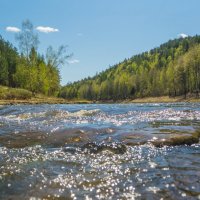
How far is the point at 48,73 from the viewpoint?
78625 mm

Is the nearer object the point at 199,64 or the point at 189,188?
the point at 189,188

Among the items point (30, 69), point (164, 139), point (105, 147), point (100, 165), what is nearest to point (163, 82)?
point (30, 69)

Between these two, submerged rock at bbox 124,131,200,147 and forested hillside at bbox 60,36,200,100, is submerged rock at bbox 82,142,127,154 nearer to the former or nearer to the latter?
→ submerged rock at bbox 124,131,200,147

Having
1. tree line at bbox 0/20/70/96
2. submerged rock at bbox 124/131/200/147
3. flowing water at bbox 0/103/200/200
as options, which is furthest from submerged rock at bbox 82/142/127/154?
tree line at bbox 0/20/70/96

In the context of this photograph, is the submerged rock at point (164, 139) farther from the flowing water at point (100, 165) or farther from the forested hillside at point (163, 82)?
the forested hillside at point (163, 82)

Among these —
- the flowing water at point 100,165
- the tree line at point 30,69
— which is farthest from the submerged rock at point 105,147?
the tree line at point 30,69

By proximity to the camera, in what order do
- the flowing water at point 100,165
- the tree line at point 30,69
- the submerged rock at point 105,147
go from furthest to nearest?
the tree line at point 30,69
the submerged rock at point 105,147
the flowing water at point 100,165

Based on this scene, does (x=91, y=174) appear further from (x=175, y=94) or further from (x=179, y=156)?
(x=175, y=94)

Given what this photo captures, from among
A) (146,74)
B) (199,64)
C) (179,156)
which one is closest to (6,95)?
(179,156)

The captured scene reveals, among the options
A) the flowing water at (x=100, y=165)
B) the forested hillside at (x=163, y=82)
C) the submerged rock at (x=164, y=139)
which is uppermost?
the forested hillside at (x=163, y=82)

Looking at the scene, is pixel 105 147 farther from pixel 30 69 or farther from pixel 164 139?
pixel 30 69

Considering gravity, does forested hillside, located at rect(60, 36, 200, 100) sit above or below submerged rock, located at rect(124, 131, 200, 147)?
above

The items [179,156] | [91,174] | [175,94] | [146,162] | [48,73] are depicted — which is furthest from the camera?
[175,94]

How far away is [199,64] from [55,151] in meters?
89.0
